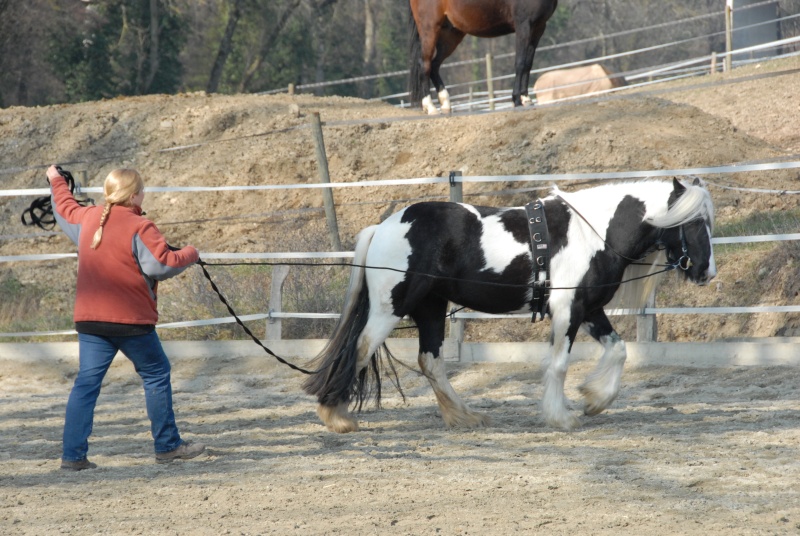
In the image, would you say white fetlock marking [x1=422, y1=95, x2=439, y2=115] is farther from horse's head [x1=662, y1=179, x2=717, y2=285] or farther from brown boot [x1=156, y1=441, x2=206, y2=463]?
brown boot [x1=156, y1=441, x2=206, y2=463]

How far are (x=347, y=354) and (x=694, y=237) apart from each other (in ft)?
7.19

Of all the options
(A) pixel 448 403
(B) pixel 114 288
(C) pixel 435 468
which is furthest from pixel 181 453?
(A) pixel 448 403

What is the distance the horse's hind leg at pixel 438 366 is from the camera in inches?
228

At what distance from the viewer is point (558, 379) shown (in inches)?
223

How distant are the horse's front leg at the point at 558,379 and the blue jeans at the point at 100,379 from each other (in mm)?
2211

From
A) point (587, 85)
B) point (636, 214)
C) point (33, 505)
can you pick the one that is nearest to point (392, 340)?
point (636, 214)

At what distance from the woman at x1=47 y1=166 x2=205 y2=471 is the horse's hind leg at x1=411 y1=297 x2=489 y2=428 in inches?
68.0

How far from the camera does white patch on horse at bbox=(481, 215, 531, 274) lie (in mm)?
5695

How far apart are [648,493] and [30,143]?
559 inches

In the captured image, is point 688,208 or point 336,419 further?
point 336,419

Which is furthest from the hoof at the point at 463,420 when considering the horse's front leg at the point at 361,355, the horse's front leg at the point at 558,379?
the horse's front leg at the point at 361,355

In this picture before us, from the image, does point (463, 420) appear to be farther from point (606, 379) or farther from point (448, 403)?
point (606, 379)

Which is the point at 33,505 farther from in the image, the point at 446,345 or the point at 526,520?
the point at 446,345

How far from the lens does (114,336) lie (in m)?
4.72
